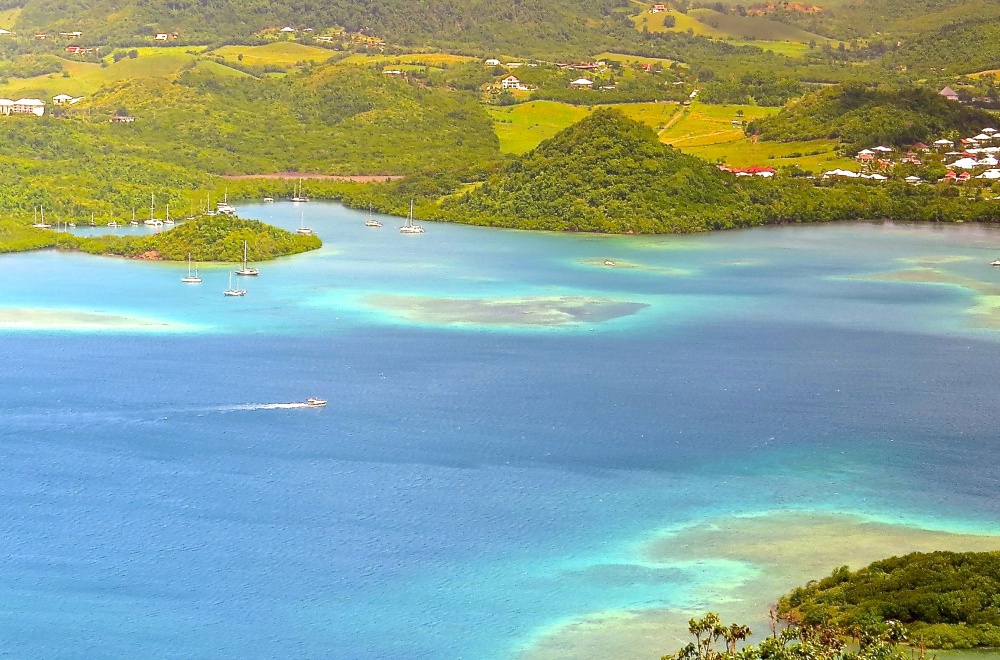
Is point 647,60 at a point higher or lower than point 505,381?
higher

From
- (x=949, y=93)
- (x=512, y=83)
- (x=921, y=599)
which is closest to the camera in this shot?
(x=921, y=599)

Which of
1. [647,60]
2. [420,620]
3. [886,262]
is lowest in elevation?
[420,620]

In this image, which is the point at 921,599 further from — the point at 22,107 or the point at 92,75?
the point at 92,75

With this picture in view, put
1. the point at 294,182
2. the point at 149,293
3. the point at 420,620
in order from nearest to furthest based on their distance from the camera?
the point at 420,620 < the point at 149,293 < the point at 294,182

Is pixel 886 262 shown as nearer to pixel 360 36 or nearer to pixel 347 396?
pixel 347 396

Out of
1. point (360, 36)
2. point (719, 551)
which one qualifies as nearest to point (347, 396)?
point (719, 551)

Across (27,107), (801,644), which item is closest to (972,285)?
(801,644)

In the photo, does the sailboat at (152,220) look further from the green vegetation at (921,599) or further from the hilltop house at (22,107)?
the green vegetation at (921,599)
